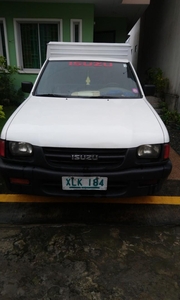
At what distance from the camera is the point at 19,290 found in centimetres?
168

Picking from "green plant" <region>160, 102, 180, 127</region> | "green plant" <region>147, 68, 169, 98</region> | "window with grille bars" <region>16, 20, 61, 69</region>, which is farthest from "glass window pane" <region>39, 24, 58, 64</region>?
"green plant" <region>160, 102, 180, 127</region>

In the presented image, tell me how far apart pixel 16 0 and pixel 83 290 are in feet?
27.2

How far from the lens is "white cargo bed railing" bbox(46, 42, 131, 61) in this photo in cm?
428

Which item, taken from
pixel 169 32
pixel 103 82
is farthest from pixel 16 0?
pixel 103 82

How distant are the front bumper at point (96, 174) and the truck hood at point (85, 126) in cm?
26

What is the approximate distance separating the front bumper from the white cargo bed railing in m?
2.92

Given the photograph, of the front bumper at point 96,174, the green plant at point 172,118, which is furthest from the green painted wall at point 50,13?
the front bumper at point 96,174

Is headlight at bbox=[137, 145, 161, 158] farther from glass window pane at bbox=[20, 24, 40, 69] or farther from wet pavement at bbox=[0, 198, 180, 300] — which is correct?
glass window pane at bbox=[20, 24, 40, 69]

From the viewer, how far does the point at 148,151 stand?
2.13 metres

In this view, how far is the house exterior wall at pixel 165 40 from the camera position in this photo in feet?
21.7

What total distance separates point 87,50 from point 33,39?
178 inches

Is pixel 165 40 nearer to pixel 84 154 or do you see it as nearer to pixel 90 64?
pixel 90 64

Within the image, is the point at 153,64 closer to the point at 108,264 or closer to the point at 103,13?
the point at 103,13

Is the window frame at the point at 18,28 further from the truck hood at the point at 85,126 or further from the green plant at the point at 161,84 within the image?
the truck hood at the point at 85,126
